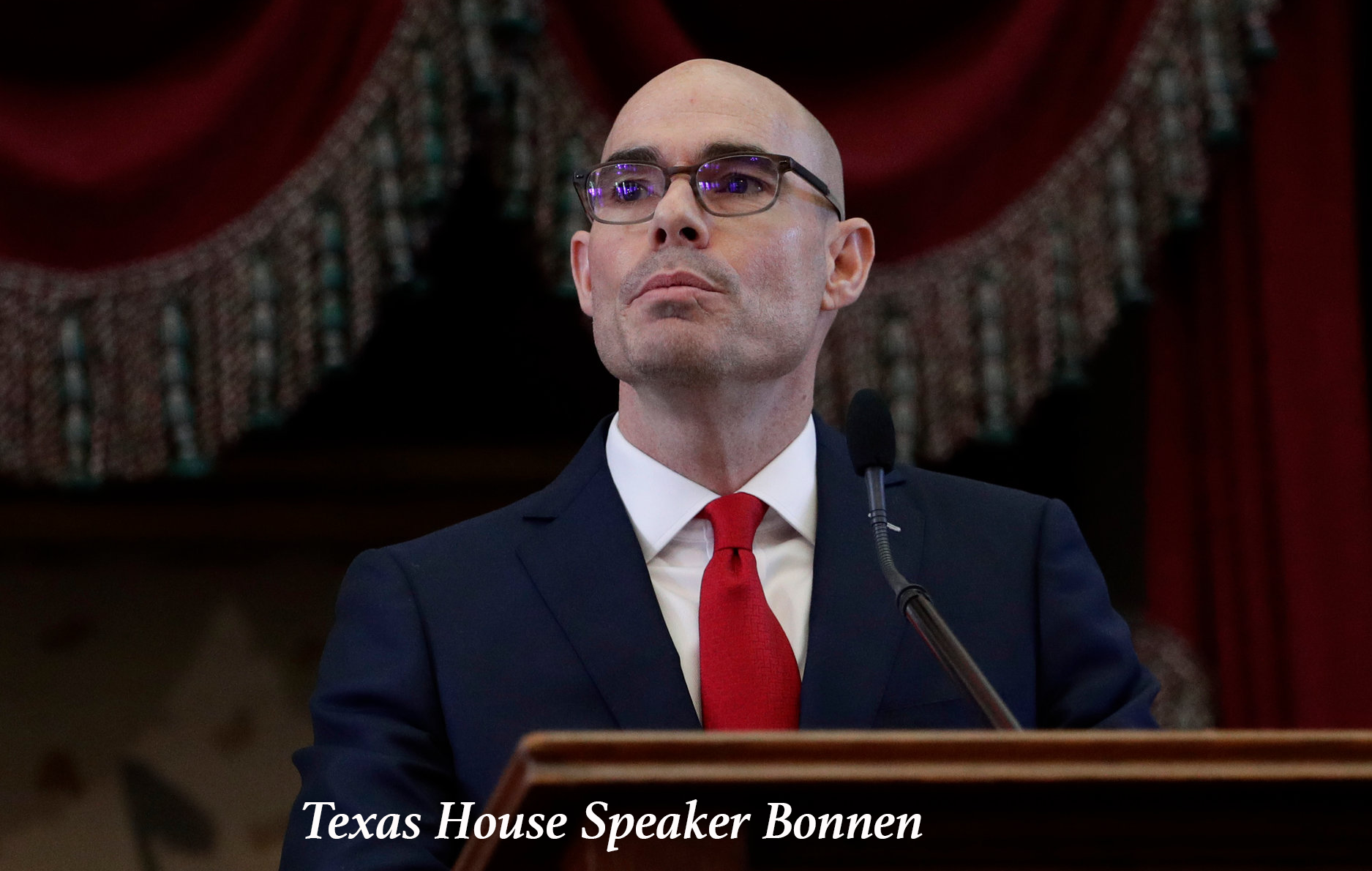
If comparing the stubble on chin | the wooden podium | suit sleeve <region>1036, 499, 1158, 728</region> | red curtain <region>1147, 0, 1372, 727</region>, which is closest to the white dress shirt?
the stubble on chin

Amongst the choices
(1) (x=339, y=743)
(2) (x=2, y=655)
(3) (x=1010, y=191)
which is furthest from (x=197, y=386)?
(3) (x=1010, y=191)

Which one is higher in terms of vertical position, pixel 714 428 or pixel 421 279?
pixel 421 279

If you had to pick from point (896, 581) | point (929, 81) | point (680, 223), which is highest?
point (929, 81)

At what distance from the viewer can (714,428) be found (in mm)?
1549

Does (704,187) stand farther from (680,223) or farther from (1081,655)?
(1081,655)

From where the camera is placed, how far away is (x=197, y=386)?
6.78 feet

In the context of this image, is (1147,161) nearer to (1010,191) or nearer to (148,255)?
(1010,191)

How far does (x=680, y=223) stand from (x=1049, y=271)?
2.76ft

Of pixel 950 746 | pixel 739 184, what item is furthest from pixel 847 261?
pixel 950 746

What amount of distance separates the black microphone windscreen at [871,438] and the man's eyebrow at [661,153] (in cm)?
36

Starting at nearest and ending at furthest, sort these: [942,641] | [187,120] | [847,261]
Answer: [942,641]
[847,261]
[187,120]

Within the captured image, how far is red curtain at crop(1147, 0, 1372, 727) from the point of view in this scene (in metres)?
2.15

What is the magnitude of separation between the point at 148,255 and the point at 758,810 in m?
1.45

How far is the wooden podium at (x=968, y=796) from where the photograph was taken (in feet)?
2.74
